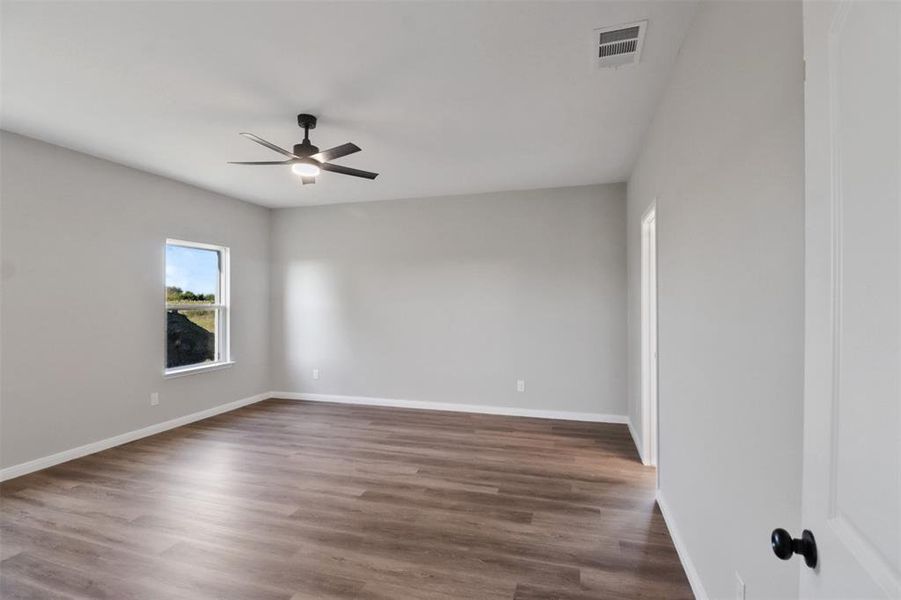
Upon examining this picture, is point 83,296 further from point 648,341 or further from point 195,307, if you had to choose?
point 648,341

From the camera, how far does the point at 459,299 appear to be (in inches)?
191

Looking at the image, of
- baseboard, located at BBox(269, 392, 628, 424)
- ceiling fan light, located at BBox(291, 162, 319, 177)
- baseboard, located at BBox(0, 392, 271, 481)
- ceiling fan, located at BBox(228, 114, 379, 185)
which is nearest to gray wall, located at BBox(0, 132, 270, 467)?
baseboard, located at BBox(0, 392, 271, 481)

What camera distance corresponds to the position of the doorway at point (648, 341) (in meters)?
3.16

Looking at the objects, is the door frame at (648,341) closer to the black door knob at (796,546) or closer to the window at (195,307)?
the black door knob at (796,546)

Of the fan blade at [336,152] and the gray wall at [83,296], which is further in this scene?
the gray wall at [83,296]

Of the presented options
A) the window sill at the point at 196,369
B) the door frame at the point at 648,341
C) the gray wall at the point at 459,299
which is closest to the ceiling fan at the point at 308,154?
the gray wall at the point at 459,299

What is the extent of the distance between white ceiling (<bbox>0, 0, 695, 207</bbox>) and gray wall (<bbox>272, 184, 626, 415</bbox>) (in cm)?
106

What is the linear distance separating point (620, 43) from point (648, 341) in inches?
85.8

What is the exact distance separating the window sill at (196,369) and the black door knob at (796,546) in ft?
16.4

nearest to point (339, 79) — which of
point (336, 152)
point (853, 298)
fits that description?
point (336, 152)

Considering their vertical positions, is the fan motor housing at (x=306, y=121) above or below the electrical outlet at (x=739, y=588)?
above

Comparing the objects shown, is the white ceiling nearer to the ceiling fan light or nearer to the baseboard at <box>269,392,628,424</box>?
the ceiling fan light

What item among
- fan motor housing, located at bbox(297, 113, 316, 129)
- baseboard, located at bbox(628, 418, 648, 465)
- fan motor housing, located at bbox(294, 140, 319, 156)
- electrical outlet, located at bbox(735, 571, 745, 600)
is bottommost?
baseboard, located at bbox(628, 418, 648, 465)

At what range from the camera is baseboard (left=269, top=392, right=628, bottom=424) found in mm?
4422
